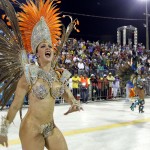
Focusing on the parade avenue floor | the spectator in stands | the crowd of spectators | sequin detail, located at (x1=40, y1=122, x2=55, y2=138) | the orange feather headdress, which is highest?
the crowd of spectators

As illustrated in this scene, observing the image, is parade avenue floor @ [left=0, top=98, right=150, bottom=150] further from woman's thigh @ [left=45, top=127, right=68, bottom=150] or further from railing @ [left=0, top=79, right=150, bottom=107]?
railing @ [left=0, top=79, right=150, bottom=107]

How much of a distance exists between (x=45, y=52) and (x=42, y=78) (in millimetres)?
287

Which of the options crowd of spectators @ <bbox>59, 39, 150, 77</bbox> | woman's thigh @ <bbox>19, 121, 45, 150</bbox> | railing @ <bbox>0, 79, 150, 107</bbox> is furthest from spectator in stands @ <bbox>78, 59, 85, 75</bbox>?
woman's thigh @ <bbox>19, 121, 45, 150</bbox>

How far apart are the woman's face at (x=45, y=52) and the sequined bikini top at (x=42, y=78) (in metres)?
0.12

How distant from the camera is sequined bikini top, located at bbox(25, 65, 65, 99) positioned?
3.46 meters

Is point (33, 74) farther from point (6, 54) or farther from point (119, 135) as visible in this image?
point (119, 135)

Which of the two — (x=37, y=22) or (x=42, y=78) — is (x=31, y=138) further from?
(x=37, y=22)

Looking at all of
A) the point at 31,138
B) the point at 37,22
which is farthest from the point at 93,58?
the point at 31,138

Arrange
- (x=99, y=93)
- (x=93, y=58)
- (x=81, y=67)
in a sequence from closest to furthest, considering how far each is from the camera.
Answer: (x=81, y=67)
(x=99, y=93)
(x=93, y=58)

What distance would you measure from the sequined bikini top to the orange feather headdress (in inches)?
12.1

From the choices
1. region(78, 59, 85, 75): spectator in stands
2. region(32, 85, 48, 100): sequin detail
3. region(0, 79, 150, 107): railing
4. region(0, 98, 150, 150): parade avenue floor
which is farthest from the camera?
region(78, 59, 85, 75): spectator in stands

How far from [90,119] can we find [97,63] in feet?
28.7

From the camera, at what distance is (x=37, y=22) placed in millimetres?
3801

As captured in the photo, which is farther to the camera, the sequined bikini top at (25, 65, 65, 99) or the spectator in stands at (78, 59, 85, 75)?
the spectator in stands at (78, 59, 85, 75)
